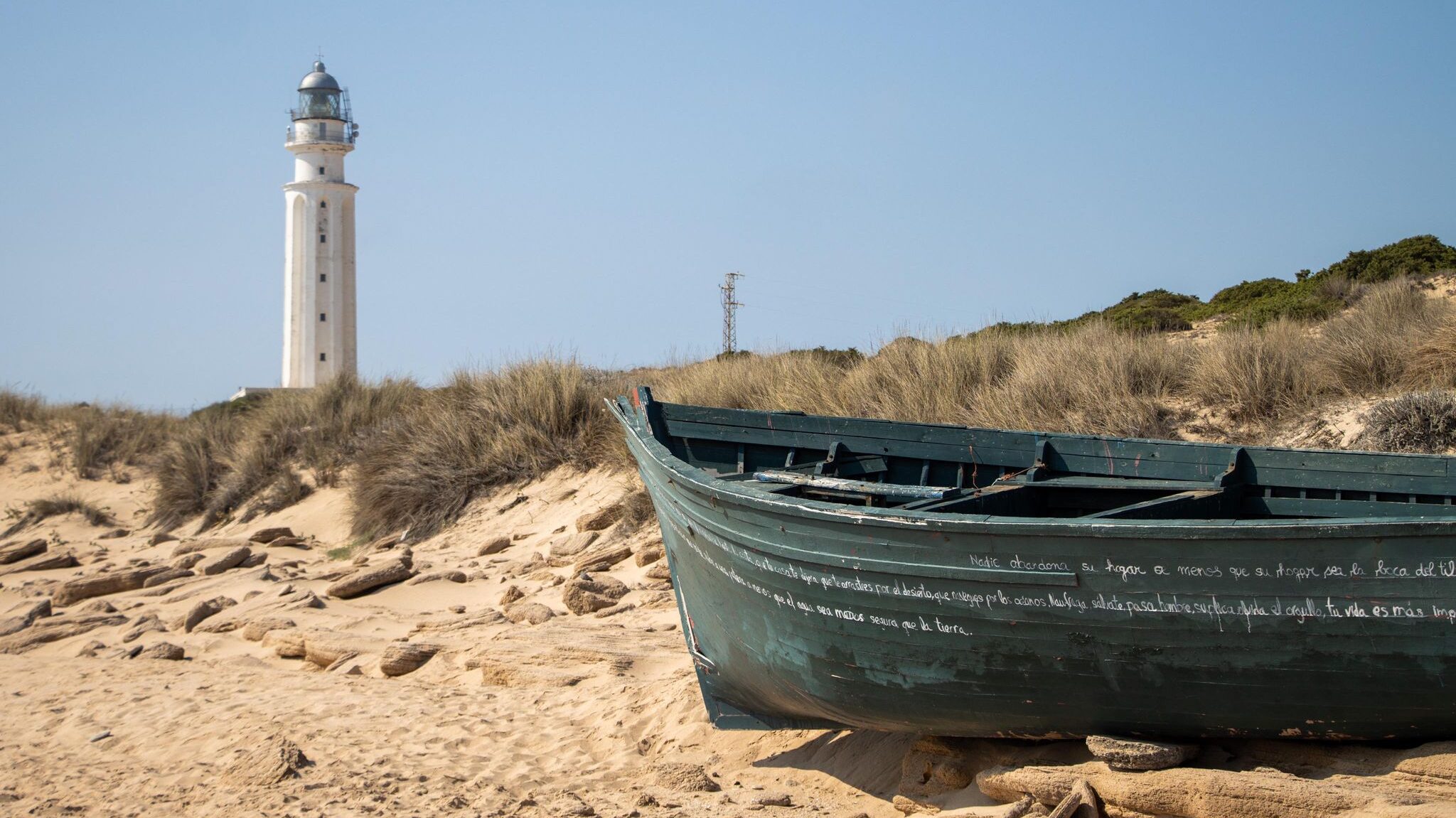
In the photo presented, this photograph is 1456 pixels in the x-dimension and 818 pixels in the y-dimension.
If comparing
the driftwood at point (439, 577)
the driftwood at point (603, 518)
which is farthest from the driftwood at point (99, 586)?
the driftwood at point (603, 518)

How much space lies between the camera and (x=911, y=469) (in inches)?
260

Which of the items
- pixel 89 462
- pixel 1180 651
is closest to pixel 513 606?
pixel 1180 651

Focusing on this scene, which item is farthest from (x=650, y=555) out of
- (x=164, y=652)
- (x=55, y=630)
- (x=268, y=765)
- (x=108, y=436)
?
(x=108, y=436)

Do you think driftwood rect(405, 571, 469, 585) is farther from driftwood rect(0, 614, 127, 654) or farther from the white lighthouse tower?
the white lighthouse tower

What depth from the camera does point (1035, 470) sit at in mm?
5883

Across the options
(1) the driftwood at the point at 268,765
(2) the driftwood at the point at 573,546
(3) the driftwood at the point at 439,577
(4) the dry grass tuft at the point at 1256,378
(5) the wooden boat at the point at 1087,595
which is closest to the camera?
(5) the wooden boat at the point at 1087,595

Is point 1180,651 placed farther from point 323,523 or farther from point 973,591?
point 323,523

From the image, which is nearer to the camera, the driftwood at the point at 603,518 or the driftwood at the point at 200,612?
the driftwood at the point at 200,612

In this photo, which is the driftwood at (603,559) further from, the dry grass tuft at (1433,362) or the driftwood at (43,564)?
the driftwood at (43,564)

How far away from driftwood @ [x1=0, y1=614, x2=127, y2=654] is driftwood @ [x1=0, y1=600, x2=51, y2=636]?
0.34 ft

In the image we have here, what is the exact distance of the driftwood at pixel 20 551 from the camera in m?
12.9

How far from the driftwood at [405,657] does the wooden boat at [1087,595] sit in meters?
2.27

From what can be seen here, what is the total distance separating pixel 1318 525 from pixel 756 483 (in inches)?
100

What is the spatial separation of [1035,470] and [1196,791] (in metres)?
2.24
